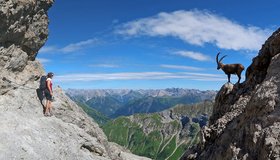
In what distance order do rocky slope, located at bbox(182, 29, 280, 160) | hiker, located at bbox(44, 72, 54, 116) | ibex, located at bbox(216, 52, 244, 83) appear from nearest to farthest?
rocky slope, located at bbox(182, 29, 280, 160) < ibex, located at bbox(216, 52, 244, 83) < hiker, located at bbox(44, 72, 54, 116)

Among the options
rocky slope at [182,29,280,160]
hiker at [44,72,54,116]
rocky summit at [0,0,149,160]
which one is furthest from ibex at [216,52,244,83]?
hiker at [44,72,54,116]

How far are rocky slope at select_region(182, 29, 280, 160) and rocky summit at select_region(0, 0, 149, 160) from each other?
12.8 metres

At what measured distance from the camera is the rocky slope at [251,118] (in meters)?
16.8

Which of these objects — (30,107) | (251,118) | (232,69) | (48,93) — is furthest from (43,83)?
(251,118)

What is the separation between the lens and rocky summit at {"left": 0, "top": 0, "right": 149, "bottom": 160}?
2925cm

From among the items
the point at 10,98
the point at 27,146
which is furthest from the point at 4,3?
the point at 27,146

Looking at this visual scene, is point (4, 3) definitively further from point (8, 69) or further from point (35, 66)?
point (35, 66)

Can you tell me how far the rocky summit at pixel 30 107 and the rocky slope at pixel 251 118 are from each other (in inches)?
504

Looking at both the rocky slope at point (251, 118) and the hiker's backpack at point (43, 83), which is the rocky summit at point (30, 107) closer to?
the hiker's backpack at point (43, 83)

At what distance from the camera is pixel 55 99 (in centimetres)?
3991

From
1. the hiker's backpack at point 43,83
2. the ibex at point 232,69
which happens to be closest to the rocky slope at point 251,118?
the ibex at point 232,69

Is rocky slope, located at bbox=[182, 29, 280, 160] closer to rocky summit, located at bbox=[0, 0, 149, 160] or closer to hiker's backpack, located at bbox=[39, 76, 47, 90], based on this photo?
rocky summit, located at bbox=[0, 0, 149, 160]

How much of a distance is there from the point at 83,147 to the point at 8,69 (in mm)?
10934

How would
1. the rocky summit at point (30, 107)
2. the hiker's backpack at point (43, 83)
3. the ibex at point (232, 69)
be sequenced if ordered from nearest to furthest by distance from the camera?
1. the rocky summit at point (30, 107)
2. the ibex at point (232, 69)
3. the hiker's backpack at point (43, 83)
